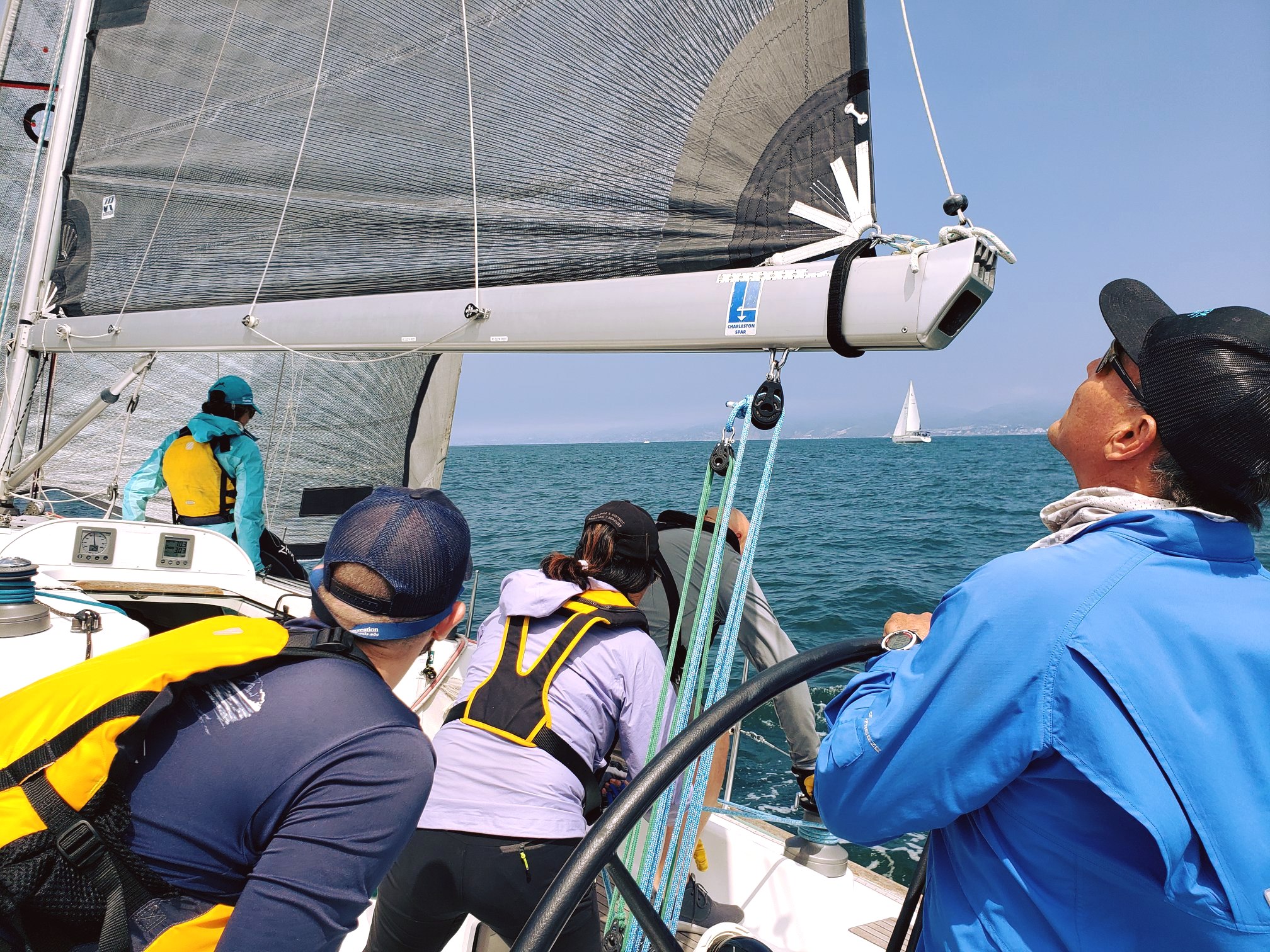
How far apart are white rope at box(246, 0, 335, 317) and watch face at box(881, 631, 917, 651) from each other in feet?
7.51

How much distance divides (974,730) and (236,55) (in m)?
3.39

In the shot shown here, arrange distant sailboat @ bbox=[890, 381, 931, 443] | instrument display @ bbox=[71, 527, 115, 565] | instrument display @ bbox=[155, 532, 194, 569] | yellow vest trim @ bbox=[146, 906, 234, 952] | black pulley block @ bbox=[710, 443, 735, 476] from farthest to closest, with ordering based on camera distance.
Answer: distant sailboat @ bbox=[890, 381, 931, 443] < instrument display @ bbox=[155, 532, 194, 569] < instrument display @ bbox=[71, 527, 115, 565] < black pulley block @ bbox=[710, 443, 735, 476] < yellow vest trim @ bbox=[146, 906, 234, 952]

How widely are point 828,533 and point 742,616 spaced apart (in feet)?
40.9

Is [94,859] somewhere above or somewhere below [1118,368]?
below

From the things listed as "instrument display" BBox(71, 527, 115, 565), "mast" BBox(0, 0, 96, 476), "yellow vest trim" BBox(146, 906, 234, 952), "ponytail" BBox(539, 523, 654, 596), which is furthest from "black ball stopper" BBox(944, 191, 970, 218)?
"mast" BBox(0, 0, 96, 476)

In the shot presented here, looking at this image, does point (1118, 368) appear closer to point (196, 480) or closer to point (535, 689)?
point (535, 689)

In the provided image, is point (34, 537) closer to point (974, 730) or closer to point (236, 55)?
point (236, 55)

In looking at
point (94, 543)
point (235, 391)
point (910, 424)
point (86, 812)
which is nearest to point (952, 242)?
point (86, 812)

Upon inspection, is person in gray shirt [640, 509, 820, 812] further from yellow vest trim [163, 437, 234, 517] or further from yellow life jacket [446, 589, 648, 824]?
yellow vest trim [163, 437, 234, 517]

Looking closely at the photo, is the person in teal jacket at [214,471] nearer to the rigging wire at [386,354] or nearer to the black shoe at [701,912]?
the rigging wire at [386,354]

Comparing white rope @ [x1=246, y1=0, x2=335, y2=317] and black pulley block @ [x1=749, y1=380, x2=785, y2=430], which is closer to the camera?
black pulley block @ [x1=749, y1=380, x2=785, y2=430]

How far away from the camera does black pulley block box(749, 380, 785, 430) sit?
1.51 meters

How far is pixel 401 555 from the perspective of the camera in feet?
3.34

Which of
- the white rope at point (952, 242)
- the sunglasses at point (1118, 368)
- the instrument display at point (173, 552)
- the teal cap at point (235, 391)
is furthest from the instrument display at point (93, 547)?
the sunglasses at point (1118, 368)
